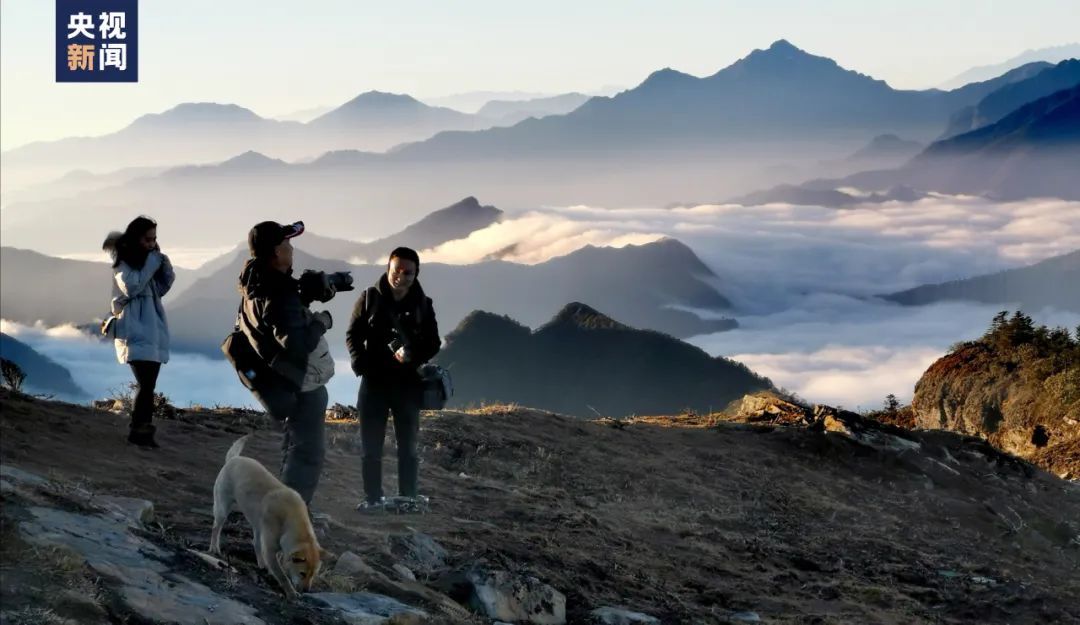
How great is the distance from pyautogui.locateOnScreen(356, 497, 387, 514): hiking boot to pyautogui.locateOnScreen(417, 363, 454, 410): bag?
98cm

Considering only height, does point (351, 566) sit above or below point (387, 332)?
below

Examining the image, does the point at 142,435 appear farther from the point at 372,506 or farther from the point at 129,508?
the point at 129,508

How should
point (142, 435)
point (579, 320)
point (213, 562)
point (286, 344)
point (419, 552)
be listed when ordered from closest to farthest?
point (213, 562), point (286, 344), point (419, 552), point (142, 435), point (579, 320)

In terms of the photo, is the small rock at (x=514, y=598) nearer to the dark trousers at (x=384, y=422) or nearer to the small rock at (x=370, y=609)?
A: the small rock at (x=370, y=609)

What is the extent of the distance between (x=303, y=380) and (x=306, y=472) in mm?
691

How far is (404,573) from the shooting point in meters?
7.86

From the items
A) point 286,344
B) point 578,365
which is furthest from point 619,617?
point 578,365

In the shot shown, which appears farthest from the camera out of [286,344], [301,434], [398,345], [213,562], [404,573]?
[398,345]

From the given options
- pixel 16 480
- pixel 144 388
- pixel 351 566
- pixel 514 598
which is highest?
pixel 144 388

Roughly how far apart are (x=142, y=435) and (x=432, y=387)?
3.09 metres

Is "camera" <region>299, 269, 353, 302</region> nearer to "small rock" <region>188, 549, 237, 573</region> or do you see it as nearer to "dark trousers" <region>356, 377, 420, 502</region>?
"dark trousers" <region>356, 377, 420, 502</region>

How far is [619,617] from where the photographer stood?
8211 mm

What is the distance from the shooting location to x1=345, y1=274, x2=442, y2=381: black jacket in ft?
29.5

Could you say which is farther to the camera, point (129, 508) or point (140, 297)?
point (140, 297)
